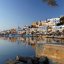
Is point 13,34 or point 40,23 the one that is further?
point 13,34

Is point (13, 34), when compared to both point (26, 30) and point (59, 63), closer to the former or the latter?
point (26, 30)

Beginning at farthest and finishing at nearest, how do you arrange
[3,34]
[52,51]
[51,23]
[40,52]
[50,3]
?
1. [3,34]
2. [51,23]
3. [40,52]
4. [52,51]
5. [50,3]

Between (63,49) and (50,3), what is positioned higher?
(50,3)

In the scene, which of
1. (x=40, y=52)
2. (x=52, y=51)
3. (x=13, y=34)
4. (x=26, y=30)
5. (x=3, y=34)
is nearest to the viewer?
(x=52, y=51)

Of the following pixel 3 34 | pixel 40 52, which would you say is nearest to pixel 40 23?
pixel 3 34

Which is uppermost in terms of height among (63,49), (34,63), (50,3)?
(50,3)

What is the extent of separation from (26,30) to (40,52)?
245 ft

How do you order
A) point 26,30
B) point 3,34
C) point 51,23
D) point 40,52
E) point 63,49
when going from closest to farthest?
point 63,49 → point 40,52 → point 51,23 → point 26,30 → point 3,34

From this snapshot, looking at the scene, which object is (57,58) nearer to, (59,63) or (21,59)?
(59,63)

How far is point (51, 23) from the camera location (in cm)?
8112

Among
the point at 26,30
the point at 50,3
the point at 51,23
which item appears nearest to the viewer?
the point at 50,3

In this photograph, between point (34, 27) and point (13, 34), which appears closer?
point (34, 27)

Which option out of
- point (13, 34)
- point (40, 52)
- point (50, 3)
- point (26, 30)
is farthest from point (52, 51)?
point (13, 34)

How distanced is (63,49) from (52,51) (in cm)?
99
